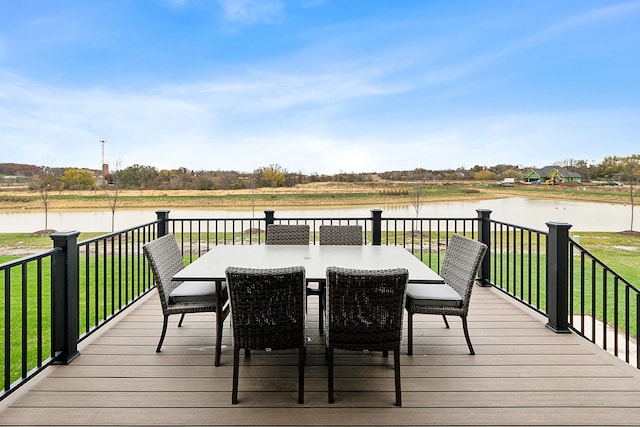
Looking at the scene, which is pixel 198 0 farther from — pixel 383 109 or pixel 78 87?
pixel 78 87

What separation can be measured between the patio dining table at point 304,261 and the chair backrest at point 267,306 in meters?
0.35

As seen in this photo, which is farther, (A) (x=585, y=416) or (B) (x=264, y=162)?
(B) (x=264, y=162)

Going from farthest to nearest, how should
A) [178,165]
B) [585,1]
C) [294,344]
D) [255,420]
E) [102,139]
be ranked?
1. [102,139]
2. [178,165]
3. [585,1]
4. [294,344]
5. [255,420]

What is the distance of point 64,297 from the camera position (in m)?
2.67

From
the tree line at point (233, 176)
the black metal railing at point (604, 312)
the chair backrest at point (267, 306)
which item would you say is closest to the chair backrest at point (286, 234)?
the chair backrest at point (267, 306)

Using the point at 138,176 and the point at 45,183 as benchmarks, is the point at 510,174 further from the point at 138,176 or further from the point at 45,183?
the point at 45,183

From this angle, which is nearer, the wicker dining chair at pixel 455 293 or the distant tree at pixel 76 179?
the wicker dining chair at pixel 455 293

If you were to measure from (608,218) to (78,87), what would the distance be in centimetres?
2442

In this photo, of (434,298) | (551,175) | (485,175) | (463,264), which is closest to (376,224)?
(463,264)

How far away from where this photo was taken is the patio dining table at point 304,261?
2631 mm

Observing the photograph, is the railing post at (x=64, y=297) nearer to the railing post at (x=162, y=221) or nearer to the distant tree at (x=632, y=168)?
the railing post at (x=162, y=221)

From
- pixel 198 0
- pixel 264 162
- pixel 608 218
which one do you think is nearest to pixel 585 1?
pixel 608 218

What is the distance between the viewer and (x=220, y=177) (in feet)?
52.5

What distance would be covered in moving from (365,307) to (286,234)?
7.37 feet
